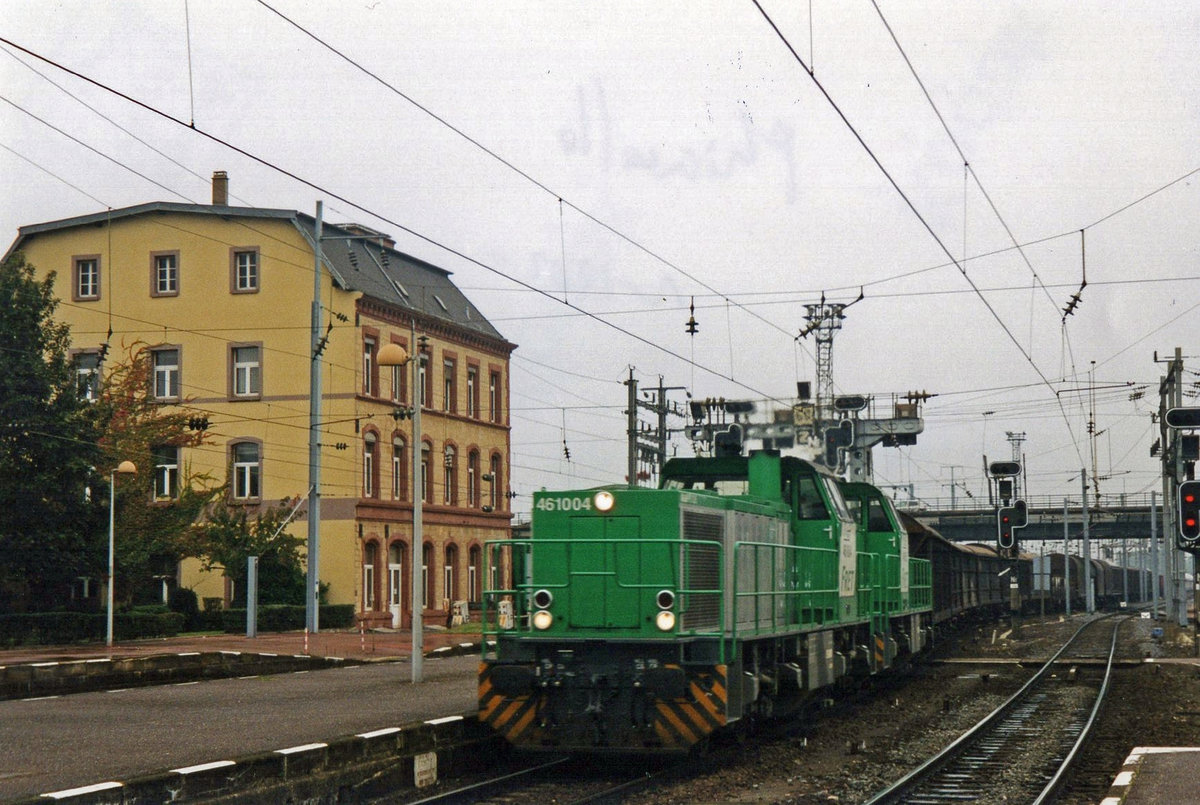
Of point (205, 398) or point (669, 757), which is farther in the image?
point (205, 398)

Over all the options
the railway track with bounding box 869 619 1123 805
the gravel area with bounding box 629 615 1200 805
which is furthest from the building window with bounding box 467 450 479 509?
the railway track with bounding box 869 619 1123 805

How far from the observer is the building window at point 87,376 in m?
38.8

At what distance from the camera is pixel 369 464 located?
159 feet

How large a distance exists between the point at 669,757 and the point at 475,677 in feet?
27.2

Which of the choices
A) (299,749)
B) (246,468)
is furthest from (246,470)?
(299,749)

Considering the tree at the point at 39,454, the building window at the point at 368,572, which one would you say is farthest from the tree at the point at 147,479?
the building window at the point at 368,572

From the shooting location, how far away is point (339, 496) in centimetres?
4728

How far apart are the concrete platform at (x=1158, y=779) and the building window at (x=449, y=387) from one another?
4015 centimetres

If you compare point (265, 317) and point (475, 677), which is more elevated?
point (265, 317)

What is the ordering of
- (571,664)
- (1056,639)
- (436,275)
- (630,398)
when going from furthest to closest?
(436,275), (630,398), (1056,639), (571,664)

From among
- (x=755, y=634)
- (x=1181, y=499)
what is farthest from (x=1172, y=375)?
(x=755, y=634)

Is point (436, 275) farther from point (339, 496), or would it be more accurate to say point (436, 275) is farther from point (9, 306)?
point (9, 306)

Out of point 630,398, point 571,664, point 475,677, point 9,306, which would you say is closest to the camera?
point 571,664

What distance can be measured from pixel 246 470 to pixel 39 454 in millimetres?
11413
